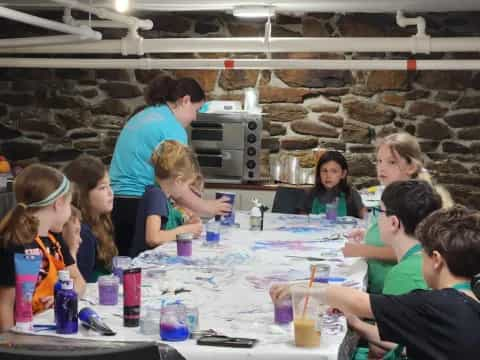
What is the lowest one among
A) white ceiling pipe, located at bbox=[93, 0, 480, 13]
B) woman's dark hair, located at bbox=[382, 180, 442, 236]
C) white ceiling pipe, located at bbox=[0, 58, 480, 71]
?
woman's dark hair, located at bbox=[382, 180, 442, 236]

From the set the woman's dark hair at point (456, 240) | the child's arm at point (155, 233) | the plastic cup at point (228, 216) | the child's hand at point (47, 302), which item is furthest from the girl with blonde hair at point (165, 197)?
the woman's dark hair at point (456, 240)

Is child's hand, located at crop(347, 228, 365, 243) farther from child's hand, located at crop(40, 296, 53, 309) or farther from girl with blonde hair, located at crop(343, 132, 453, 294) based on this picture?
child's hand, located at crop(40, 296, 53, 309)

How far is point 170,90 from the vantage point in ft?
17.9

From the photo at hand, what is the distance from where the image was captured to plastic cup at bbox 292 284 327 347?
95.8 inches

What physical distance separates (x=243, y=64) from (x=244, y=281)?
3.96 metres

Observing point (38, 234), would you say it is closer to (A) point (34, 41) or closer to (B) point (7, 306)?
(B) point (7, 306)

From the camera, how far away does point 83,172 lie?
156 inches

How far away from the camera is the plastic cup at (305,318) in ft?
7.98

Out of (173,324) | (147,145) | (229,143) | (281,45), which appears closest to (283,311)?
(173,324)

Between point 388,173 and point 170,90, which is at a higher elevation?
point 170,90

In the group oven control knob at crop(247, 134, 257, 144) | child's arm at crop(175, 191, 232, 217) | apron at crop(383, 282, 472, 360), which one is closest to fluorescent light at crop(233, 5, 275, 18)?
oven control knob at crop(247, 134, 257, 144)

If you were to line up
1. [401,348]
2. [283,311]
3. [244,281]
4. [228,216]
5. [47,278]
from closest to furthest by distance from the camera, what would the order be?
[283,311] → [401,348] → [47,278] → [244,281] → [228,216]

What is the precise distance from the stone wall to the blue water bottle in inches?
208

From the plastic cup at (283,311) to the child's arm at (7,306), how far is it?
3.11ft
